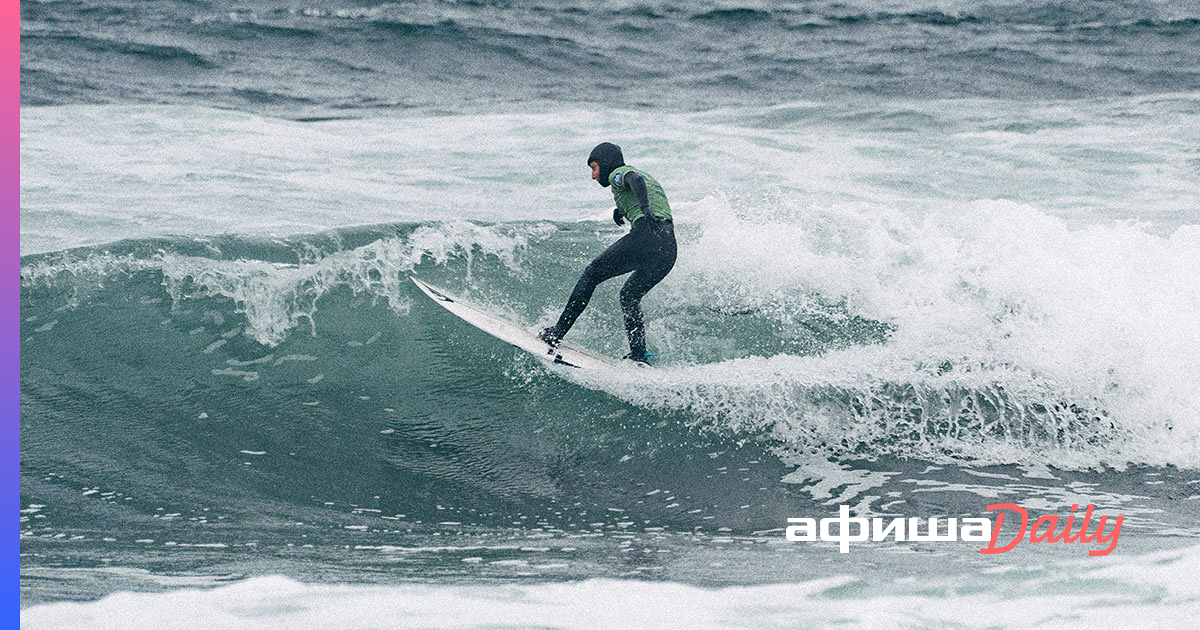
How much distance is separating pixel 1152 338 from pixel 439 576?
18.8 feet

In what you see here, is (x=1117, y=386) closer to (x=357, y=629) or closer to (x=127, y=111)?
(x=357, y=629)

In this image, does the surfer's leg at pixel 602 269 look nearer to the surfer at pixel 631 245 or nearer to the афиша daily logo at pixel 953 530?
the surfer at pixel 631 245

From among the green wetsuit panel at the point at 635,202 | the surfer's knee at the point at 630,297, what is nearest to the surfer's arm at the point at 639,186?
the green wetsuit panel at the point at 635,202

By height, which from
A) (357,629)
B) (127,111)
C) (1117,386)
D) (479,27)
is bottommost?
(357,629)

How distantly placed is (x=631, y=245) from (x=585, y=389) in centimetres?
118

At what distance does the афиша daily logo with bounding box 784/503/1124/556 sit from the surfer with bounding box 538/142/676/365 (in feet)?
6.61

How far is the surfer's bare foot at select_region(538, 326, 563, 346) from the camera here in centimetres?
776

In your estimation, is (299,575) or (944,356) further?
(944,356)

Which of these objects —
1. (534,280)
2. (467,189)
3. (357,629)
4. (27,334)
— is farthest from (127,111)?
(357,629)

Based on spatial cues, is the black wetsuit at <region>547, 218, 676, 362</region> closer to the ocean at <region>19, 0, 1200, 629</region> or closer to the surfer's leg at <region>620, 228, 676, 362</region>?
the surfer's leg at <region>620, 228, 676, 362</region>

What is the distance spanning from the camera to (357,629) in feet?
16.8

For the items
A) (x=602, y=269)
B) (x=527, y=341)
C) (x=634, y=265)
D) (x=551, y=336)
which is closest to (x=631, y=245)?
(x=634, y=265)

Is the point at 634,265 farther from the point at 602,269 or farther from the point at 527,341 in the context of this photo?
the point at 527,341

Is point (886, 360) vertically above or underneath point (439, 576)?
above
